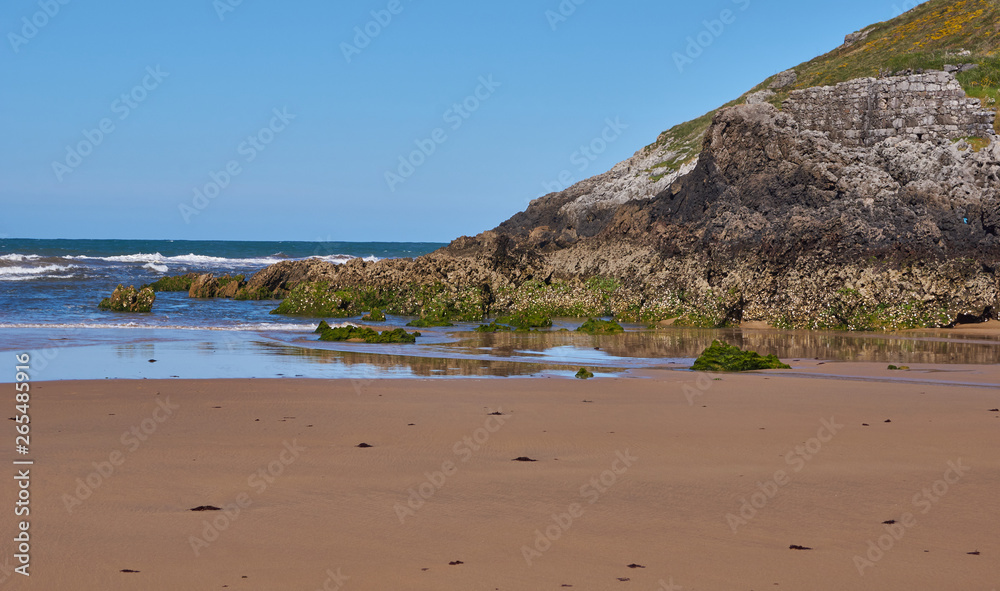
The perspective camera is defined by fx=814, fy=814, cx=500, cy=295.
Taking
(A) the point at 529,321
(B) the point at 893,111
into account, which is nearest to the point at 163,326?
(A) the point at 529,321

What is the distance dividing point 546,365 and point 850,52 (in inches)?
1634

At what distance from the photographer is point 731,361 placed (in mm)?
11547

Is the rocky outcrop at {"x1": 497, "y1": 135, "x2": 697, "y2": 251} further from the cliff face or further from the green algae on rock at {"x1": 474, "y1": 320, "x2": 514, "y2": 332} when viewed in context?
the green algae on rock at {"x1": 474, "y1": 320, "x2": 514, "y2": 332}

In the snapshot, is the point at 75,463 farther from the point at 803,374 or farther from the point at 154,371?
the point at 803,374

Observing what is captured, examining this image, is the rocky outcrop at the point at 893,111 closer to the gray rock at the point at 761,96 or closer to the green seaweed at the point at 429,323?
the green seaweed at the point at 429,323

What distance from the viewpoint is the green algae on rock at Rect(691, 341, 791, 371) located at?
37.8 feet

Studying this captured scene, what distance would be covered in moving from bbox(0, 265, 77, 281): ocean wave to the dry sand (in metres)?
38.5

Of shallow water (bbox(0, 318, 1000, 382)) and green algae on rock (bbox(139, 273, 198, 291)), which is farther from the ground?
green algae on rock (bbox(139, 273, 198, 291))

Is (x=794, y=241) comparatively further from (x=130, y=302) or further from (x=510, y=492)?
(x=130, y=302)

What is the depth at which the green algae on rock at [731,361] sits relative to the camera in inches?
454

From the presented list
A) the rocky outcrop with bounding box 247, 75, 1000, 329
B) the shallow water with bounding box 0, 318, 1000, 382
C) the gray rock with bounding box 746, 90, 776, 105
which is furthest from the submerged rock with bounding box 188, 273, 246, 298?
the gray rock with bounding box 746, 90, 776, 105

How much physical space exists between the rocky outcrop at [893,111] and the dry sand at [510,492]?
16.8 metres

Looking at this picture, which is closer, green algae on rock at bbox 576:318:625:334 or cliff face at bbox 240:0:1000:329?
green algae on rock at bbox 576:318:625:334

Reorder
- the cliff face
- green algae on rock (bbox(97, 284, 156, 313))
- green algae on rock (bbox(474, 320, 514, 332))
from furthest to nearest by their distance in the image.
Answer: green algae on rock (bbox(97, 284, 156, 313)), green algae on rock (bbox(474, 320, 514, 332)), the cliff face
